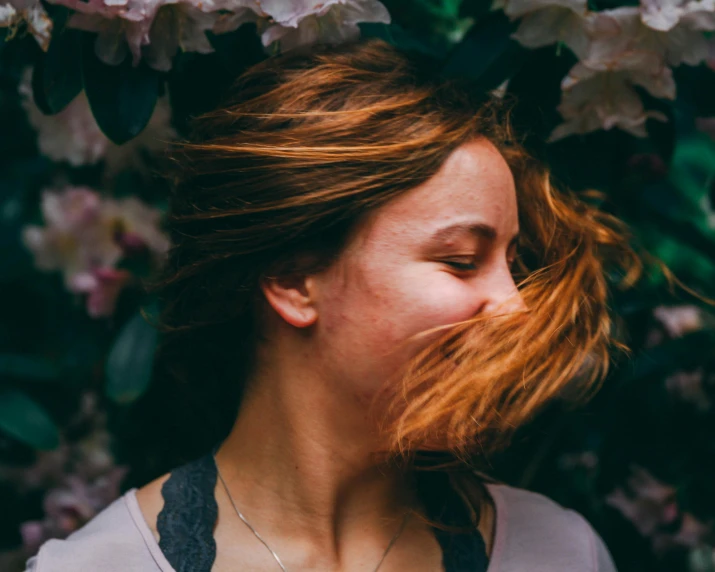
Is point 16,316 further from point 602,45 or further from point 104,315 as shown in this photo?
point 602,45

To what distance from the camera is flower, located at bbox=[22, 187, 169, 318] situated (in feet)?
5.32

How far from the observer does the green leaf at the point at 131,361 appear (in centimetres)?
136

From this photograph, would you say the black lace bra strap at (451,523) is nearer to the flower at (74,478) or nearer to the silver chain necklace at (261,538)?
the silver chain necklace at (261,538)

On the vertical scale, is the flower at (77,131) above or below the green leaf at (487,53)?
below

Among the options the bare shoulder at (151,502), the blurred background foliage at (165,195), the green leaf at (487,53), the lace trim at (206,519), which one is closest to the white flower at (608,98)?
the blurred background foliage at (165,195)

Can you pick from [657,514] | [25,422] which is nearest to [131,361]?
[25,422]

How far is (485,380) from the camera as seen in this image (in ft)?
3.66

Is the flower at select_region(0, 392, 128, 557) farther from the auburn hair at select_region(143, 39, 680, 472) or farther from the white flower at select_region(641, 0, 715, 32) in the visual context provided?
the white flower at select_region(641, 0, 715, 32)

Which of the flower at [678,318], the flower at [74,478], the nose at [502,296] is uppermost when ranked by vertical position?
the nose at [502,296]

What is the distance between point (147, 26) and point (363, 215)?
438 mm

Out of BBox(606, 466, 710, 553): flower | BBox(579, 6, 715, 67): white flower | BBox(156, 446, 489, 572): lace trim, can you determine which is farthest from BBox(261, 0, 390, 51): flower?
BBox(606, 466, 710, 553): flower

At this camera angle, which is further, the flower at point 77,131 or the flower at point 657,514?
the flower at point 657,514

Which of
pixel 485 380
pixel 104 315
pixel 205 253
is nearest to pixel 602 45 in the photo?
pixel 485 380

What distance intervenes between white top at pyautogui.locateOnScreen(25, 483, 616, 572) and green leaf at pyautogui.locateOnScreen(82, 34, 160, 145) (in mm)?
567
